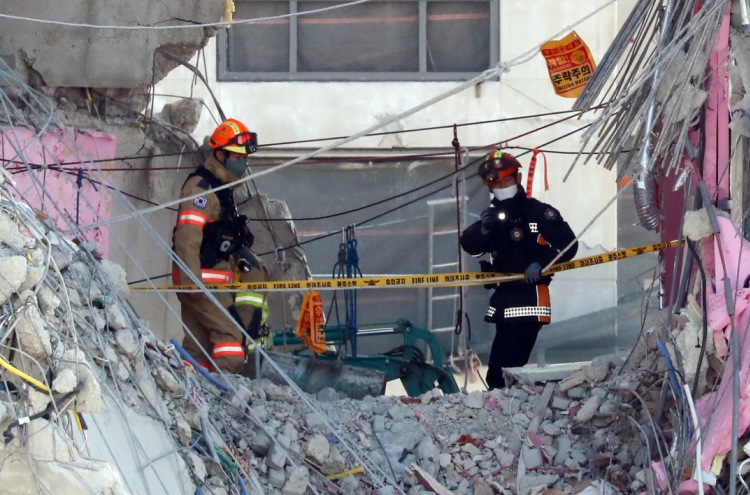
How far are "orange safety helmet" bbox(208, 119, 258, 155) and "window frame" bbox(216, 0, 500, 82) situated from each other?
448 centimetres

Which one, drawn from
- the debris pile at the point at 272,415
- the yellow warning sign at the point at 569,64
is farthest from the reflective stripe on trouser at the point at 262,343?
the yellow warning sign at the point at 569,64

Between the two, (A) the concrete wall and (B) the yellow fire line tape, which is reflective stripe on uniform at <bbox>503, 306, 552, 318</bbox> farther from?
(A) the concrete wall

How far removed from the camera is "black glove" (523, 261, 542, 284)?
7477 millimetres

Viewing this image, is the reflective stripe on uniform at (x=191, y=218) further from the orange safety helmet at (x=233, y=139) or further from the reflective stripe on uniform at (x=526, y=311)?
the reflective stripe on uniform at (x=526, y=311)

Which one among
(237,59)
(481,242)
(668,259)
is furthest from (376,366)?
(237,59)

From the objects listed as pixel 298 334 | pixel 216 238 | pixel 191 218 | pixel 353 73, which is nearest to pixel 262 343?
pixel 298 334

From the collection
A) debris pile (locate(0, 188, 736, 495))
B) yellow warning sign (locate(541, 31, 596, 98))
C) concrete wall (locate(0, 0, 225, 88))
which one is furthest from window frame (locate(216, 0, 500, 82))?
debris pile (locate(0, 188, 736, 495))

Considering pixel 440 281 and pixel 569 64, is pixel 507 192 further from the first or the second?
pixel 569 64

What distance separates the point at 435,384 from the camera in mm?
8719

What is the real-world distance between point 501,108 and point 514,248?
4.66 meters

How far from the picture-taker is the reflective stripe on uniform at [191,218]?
7637mm

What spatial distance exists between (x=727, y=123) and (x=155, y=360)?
300cm

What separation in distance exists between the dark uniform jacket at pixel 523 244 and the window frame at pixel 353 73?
4.77 metres

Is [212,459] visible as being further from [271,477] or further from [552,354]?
[552,354]
